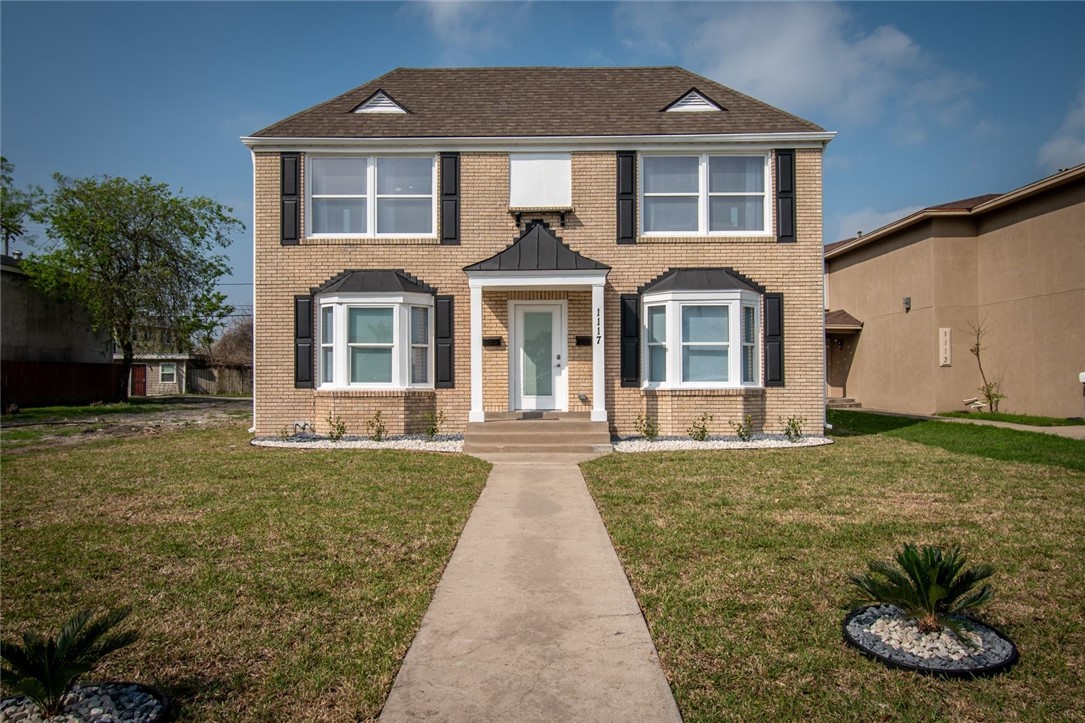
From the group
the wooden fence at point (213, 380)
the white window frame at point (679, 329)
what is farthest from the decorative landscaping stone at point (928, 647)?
the wooden fence at point (213, 380)

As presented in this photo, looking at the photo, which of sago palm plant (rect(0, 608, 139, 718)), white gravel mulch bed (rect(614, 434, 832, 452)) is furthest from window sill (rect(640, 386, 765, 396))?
sago palm plant (rect(0, 608, 139, 718))

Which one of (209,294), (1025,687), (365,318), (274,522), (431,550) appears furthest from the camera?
(209,294)

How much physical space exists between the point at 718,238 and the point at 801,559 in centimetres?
889

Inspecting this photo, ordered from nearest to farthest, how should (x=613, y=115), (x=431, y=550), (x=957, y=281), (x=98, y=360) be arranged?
(x=431, y=550)
(x=613, y=115)
(x=957, y=281)
(x=98, y=360)

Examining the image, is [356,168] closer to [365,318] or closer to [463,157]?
[463,157]

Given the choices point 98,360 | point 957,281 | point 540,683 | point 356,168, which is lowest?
point 540,683

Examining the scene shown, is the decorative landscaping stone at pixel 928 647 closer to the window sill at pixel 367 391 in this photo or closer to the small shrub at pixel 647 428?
the small shrub at pixel 647 428

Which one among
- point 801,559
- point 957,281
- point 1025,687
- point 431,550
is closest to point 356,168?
point 431,550

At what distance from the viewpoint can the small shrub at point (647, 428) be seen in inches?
506

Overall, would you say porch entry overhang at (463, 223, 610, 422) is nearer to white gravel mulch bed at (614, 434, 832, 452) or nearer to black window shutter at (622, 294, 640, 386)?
black window shutter at (622, 294, 640, 386)

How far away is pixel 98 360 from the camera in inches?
1131

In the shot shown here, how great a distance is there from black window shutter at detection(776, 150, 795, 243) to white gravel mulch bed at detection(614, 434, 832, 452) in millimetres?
3869

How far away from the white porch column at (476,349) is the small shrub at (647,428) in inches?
117

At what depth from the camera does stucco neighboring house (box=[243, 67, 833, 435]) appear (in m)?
12.9
